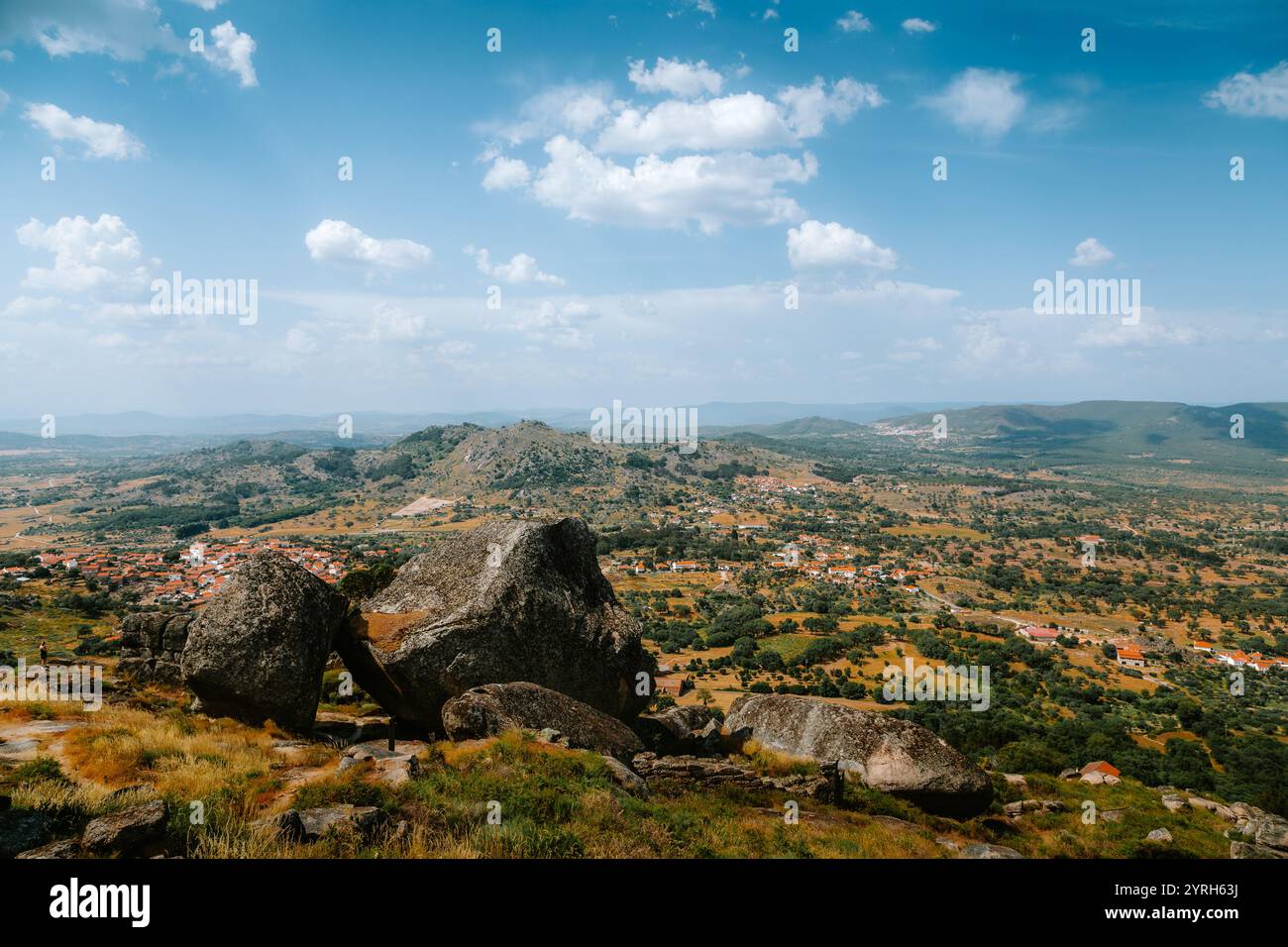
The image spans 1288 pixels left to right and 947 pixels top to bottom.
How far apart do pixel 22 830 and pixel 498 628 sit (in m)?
10.6

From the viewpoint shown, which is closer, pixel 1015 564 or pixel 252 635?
pixel 252 635

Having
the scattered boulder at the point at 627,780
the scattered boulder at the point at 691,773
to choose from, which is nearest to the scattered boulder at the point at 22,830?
the scattered boulder at the point at 627,780

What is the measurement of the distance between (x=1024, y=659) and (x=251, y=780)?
293 feet

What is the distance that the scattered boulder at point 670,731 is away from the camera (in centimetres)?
1875

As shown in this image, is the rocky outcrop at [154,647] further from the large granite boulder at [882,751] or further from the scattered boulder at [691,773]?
the large granite boulder at [882,751]

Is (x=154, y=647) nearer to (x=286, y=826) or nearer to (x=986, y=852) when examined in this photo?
(x=286, y=826)

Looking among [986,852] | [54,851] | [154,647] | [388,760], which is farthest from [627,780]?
[154,647]

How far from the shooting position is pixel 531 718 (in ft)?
48.4

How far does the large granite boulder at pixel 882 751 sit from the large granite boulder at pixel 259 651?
44.2 feet

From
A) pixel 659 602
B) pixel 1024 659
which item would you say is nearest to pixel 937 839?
pixel 1024 659

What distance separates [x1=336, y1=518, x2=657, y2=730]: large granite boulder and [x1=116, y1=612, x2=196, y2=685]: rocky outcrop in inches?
241

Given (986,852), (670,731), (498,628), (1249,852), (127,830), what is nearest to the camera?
(127,830)
